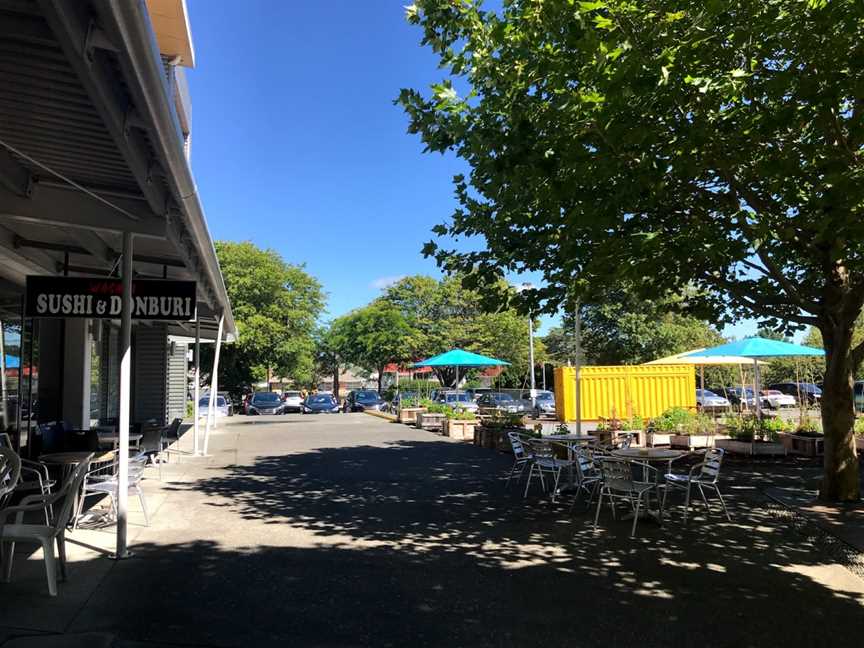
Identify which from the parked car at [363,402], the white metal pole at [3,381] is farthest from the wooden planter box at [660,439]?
the parked car at [363,402]

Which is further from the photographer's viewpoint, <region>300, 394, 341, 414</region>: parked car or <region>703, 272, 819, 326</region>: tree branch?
<region>300, 394, 341, 414</region>: parked car

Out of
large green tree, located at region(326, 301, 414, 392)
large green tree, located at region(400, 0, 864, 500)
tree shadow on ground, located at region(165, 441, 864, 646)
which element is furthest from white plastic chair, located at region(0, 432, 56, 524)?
large green tree, located at region(326, 301, 414, 392)

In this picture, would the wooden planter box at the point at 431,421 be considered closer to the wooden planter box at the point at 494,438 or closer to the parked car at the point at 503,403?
the wooden planter box at the point at 494,438

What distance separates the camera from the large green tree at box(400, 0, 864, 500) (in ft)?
16.7

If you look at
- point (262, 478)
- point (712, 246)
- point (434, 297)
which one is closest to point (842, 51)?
point (712, 246)

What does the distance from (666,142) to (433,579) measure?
4402mm

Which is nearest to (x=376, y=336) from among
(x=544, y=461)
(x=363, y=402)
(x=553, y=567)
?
(x=363, y=402)

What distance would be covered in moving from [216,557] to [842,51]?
21.8 ft

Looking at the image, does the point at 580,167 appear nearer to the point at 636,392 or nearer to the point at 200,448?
the point at 200,448

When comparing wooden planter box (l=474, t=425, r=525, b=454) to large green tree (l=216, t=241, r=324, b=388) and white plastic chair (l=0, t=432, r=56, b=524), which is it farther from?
large green tree (l=216, t=241, r=324, b=388)

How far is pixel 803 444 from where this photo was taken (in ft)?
42.4

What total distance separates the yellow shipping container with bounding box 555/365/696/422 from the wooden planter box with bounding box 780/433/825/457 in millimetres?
5857

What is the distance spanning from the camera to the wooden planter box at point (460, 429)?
58.2 ft

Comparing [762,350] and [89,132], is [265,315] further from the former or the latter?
[89,132]
